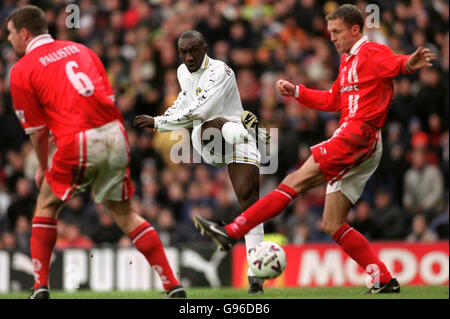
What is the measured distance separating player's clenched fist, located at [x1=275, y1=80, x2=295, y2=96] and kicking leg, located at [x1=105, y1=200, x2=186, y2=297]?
202 centimetres

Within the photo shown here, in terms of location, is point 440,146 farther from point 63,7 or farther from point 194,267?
point 63,7

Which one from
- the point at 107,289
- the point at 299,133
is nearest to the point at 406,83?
the point at 299,133

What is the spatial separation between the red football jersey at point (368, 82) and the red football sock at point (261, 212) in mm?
932

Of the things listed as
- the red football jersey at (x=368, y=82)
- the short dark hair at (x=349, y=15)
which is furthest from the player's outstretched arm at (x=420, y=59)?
the short dark hair at (x=349, y=15)

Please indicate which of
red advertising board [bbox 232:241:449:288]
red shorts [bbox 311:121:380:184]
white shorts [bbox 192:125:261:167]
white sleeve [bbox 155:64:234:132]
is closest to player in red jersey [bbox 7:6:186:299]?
white sleeve [bbox 155:64:234:132]

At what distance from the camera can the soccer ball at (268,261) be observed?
6.85 m

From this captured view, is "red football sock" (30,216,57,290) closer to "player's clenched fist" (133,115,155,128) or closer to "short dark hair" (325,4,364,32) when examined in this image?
"player's clenched fist" (133,115,155,128)

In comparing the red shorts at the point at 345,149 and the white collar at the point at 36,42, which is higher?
the white collar at the point at 36,42

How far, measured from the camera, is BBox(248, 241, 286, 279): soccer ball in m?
6.85

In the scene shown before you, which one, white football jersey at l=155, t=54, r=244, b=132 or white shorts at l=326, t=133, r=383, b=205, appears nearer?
white shorts at l=326, t=133, r=383, b=205

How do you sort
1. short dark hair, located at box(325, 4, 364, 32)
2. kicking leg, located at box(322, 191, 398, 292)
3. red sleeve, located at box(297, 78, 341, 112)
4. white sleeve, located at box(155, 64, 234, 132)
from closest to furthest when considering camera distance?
1. short dark hair, located at box(325, 4, 364, 32)
2. kicking leg, located at box(322, 191, 398, 292)
3. white sleeve, located at box(155, 64, 234, 132)
4. red sleeve, located at box(297, 78, 341, 112)

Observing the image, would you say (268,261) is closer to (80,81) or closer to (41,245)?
(41,245)

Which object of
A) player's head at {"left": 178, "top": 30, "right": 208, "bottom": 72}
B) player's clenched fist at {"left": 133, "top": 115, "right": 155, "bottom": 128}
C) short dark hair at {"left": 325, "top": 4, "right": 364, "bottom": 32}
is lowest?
player's clenched fist at {"left": 133, "top": 115, "right": 155, "bottom": 128}

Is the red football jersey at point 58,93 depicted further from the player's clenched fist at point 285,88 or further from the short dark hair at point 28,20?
the player's clenched fist at point 285,88
